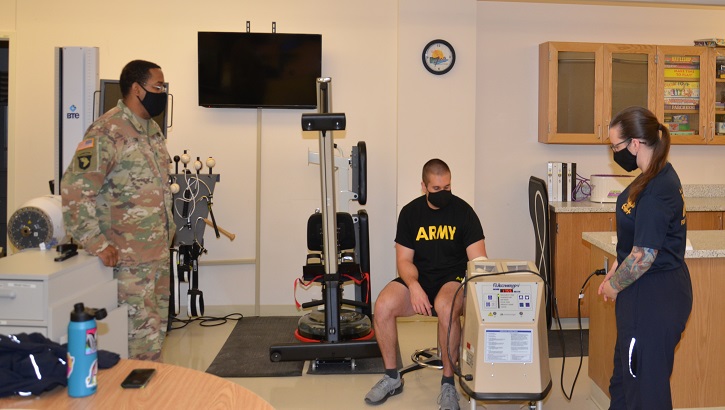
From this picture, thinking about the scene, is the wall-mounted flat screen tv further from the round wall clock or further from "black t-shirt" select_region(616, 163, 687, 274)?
"black t-shirt" select_region(616, 163, 687, 274)

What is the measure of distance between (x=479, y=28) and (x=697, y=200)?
7.15ft

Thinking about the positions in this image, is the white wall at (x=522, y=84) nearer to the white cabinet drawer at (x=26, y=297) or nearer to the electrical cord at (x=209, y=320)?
the electrical cord at (x=209, y=320)

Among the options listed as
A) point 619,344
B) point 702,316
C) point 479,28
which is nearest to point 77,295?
point 619,344

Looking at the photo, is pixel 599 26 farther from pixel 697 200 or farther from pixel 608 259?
pixel 608 259

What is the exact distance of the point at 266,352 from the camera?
470 centimetres

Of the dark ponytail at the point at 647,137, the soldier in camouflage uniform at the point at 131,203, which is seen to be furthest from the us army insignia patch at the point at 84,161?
the dark ponytail at the point at 647,137

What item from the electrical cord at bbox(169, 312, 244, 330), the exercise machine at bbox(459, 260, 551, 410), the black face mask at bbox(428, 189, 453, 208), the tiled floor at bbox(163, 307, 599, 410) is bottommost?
the tiled floor at bbox(163, 307, 599, 410)

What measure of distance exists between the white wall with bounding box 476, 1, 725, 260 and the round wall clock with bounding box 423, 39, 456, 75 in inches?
17.0

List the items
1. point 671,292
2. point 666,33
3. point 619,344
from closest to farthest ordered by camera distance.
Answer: point 671,292
point 619,344
point 666,33

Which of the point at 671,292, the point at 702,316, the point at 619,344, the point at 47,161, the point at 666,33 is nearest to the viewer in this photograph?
the point at 671,292

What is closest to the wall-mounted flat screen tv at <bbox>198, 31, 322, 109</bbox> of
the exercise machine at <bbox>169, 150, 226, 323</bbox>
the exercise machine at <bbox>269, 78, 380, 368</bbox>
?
A: the exercise machine at <bbox>169, 150, 226, 323</bbox>

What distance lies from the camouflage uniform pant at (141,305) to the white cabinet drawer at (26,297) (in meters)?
0.50

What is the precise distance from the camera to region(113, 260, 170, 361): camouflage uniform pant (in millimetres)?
3123

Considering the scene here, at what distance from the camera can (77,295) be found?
2.82 meters
